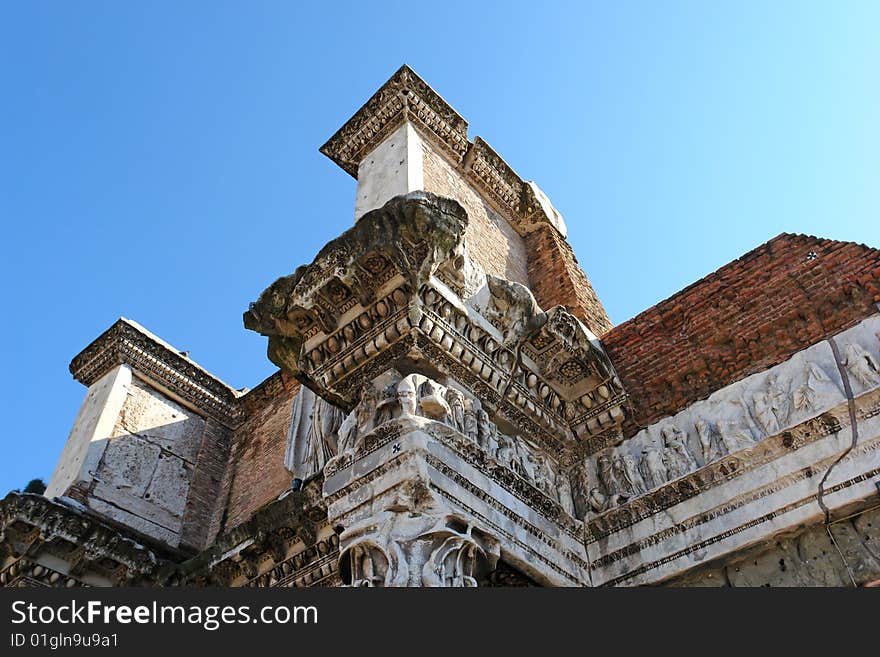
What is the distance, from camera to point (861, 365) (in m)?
4.15

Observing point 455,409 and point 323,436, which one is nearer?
point 455,409

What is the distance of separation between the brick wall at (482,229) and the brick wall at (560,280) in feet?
0.41

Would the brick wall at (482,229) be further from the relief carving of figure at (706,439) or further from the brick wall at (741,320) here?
the relief carving of figure at (706,439)

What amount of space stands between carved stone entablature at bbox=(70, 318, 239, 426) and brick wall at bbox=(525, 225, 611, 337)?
16.2ft

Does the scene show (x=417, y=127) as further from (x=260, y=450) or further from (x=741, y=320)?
(x=260, y=450)

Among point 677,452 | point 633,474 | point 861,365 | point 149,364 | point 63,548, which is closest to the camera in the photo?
point 861,365

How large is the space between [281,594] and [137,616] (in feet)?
1.75

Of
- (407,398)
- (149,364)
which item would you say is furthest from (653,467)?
(149,364)

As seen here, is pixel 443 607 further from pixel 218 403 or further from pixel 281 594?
pixel 218 403

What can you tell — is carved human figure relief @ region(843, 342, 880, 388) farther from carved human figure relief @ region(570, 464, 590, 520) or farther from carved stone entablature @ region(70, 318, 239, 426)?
carved stone entablature @ region(70, 318, 239, 426)

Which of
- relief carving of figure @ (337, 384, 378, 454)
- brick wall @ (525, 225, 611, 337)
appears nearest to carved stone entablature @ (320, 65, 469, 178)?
brick wall @ (525, 225, 611, 337)

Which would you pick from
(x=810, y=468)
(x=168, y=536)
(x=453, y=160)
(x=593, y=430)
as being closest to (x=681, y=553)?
(x=810, y=468)

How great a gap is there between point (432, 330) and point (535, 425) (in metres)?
1.07

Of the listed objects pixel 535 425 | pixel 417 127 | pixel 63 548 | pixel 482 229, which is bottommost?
pixel 535 425
